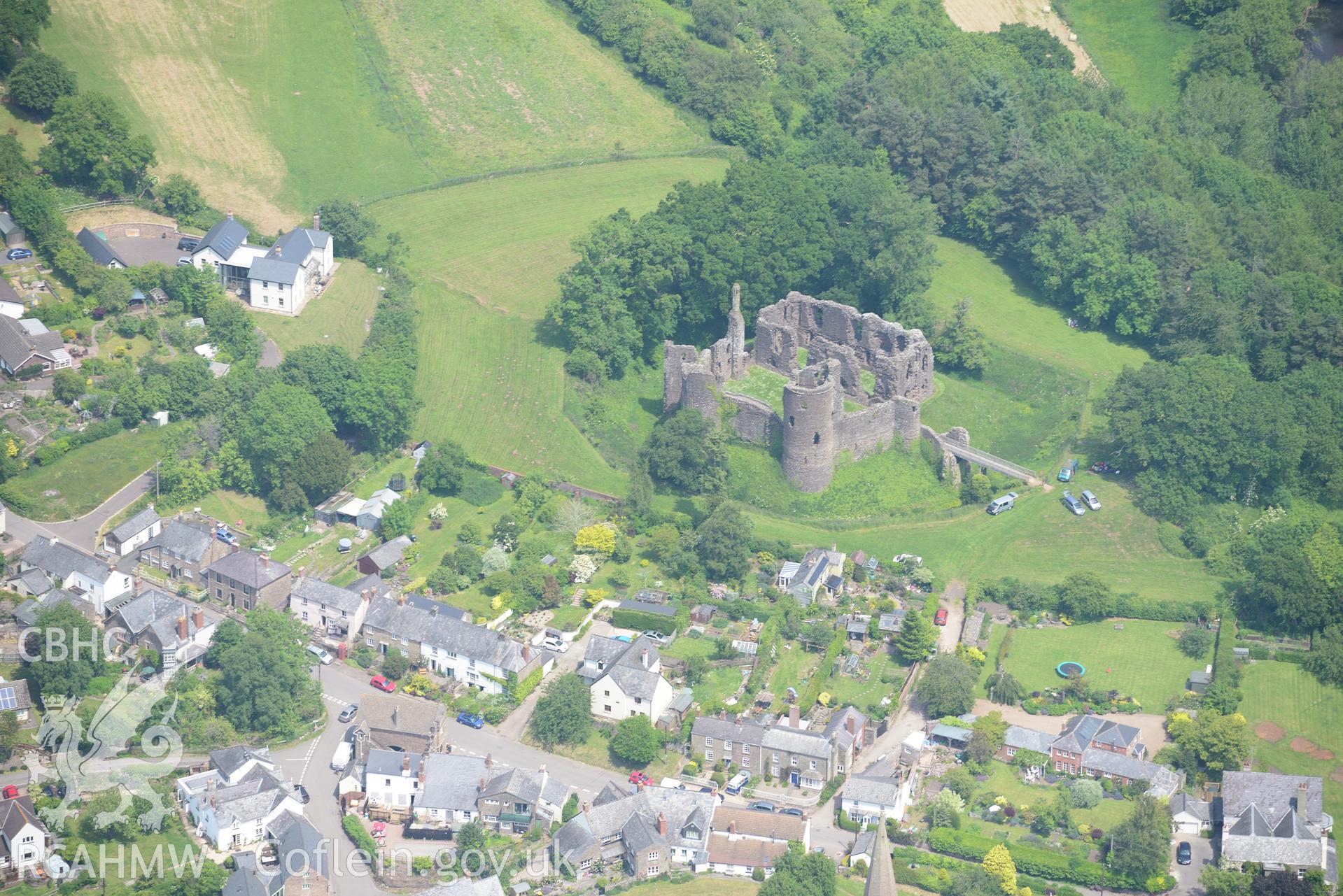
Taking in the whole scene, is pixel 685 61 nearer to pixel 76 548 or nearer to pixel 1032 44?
pixel 1032 44

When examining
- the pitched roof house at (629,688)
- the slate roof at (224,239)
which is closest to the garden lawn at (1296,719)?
the pitched roof house at (629,688)

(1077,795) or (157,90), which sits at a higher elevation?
(157,90)

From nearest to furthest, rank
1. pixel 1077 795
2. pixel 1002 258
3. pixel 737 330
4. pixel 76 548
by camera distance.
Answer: pixel 1077 795 → pixel 76 548 → pixel 737 330 → pixel 1002 258

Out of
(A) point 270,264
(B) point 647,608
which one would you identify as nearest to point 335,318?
(A) point 270,264

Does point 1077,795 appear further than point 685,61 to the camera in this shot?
No

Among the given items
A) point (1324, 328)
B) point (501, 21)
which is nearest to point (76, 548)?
point (501, 21)

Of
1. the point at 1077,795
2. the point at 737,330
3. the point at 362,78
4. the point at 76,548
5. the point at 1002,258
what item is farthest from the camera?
the point at 362,78

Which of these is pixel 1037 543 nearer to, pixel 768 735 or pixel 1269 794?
pixel 768 735
